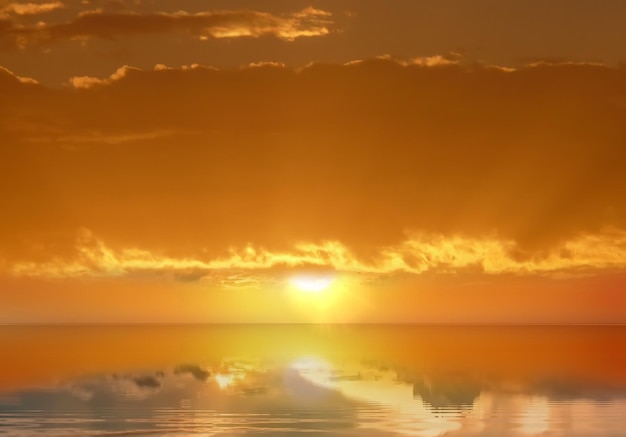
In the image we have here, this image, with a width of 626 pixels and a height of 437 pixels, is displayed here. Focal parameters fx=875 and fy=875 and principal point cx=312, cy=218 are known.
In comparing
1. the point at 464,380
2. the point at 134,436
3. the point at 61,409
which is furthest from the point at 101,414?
the point at 464,380

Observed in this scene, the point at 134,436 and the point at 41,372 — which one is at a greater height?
the point at 41,372

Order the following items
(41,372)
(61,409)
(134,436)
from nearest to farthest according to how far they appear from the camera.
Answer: (134,436), (61,409), (41,372)

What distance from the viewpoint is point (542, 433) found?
110ft

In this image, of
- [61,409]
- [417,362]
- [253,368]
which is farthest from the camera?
[417,362]

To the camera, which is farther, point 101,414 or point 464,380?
point 464,380

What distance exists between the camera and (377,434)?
32.3 m

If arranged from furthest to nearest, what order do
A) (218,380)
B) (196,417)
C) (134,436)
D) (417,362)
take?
(417,362)
(218,380)
(196,417)
(134,436)

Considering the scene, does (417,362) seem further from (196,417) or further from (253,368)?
(196,417)

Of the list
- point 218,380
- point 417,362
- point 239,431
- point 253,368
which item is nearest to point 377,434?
point 239,431

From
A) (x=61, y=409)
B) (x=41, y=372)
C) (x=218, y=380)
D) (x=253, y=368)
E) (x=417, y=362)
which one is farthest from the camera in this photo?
(x=417, y=362)

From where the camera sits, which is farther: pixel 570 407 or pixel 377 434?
pixel 570 407

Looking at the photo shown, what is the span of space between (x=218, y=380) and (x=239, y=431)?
62.9 ft

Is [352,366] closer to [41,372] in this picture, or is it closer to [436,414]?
[41,372]

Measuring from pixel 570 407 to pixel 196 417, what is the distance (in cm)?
1769
